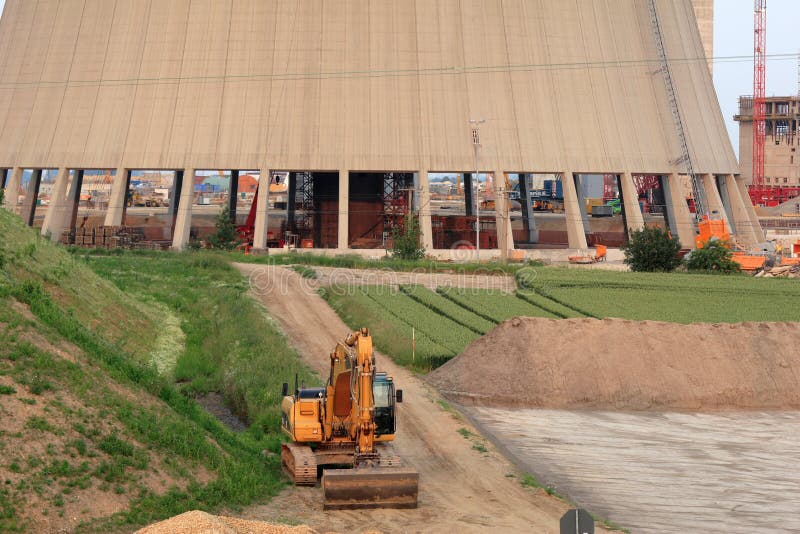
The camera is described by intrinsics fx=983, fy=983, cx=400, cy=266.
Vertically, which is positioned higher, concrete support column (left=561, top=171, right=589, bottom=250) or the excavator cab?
concrete support column (left=561, top=171, right=589, bottom=250)

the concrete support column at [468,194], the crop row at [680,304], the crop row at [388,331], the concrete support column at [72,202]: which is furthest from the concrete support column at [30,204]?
the crop row at [680,304]

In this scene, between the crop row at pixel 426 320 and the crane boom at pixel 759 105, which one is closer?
the crop row at pixel 426 320

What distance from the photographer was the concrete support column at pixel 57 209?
7606 centimetres

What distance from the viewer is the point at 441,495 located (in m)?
20.1

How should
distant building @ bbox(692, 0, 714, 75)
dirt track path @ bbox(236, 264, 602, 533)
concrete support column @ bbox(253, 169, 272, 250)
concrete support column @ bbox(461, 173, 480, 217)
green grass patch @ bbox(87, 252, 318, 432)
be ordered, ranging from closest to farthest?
1. dirt track path @ bbox(236, 264, 602, 533)
2. green grass patch @ bbox(87, 252, 318, 432)
3. concrete support column @ bbox(253, 169, 272, 250)
4. concrete support column @ bbox(461, 173, 480, 217)
5. distant building @ bbox(692, 0, 714, 75)

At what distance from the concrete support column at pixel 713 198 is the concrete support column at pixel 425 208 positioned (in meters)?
23.1

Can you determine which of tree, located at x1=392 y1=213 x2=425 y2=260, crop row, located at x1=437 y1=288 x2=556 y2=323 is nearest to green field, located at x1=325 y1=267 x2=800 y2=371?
crop row, located at x1=437 y1=288 x2=556 y2=323

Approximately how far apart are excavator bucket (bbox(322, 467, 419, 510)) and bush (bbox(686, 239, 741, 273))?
4992 cm

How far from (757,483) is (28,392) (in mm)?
15652

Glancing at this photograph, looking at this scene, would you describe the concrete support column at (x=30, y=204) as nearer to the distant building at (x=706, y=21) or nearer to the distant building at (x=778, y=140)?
the distant building at (x=706, y=21)

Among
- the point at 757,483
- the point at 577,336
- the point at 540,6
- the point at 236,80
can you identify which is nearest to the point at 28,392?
the point at 757,483

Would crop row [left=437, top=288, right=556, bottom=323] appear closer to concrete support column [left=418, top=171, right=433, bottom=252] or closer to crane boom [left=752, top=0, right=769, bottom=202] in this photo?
concrete support column [left=418, top=171, right=433, bottom=252]

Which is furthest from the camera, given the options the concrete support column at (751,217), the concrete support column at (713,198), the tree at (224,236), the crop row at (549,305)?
the concrete support column at (751,217)

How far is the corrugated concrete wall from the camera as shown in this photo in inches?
2953
